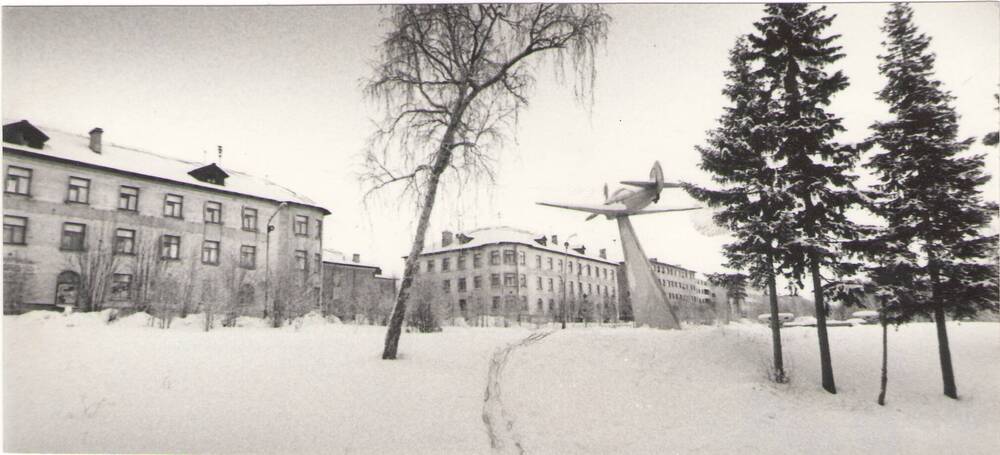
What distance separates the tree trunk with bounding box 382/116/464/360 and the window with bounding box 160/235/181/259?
2.59 metres

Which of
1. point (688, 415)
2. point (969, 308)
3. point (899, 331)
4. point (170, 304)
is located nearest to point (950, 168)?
point (969, 308)

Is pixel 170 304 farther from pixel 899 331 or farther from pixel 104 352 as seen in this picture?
pixel 899 331

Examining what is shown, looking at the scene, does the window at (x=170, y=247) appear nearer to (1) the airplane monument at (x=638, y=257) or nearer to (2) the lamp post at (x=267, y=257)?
(2) the lamp post at (x=267, y=257)

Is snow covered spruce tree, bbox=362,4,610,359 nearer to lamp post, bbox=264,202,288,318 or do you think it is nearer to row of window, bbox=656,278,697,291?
lamp post, bbox=264,202,288,318

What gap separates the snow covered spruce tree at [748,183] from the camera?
21.1ft

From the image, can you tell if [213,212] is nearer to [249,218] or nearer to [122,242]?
[249,218]

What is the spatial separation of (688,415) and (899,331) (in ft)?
12.4

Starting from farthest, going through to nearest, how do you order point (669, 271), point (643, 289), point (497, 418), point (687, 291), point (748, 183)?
point (687, 291) → point (669, 271) → point (643, 289) → point (748, 183) → point (497, 418)

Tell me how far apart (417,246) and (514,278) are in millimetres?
14542

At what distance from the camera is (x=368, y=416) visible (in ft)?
15.4

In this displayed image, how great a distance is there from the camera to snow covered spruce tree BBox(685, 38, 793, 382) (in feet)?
21.1

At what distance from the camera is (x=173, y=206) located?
19.4ft

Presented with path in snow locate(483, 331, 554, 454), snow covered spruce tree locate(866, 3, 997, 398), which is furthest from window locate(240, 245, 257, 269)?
snow covered spruce tree locate(866, 3, 997, 398)

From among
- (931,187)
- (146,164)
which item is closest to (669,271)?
Answer: (931,187)
